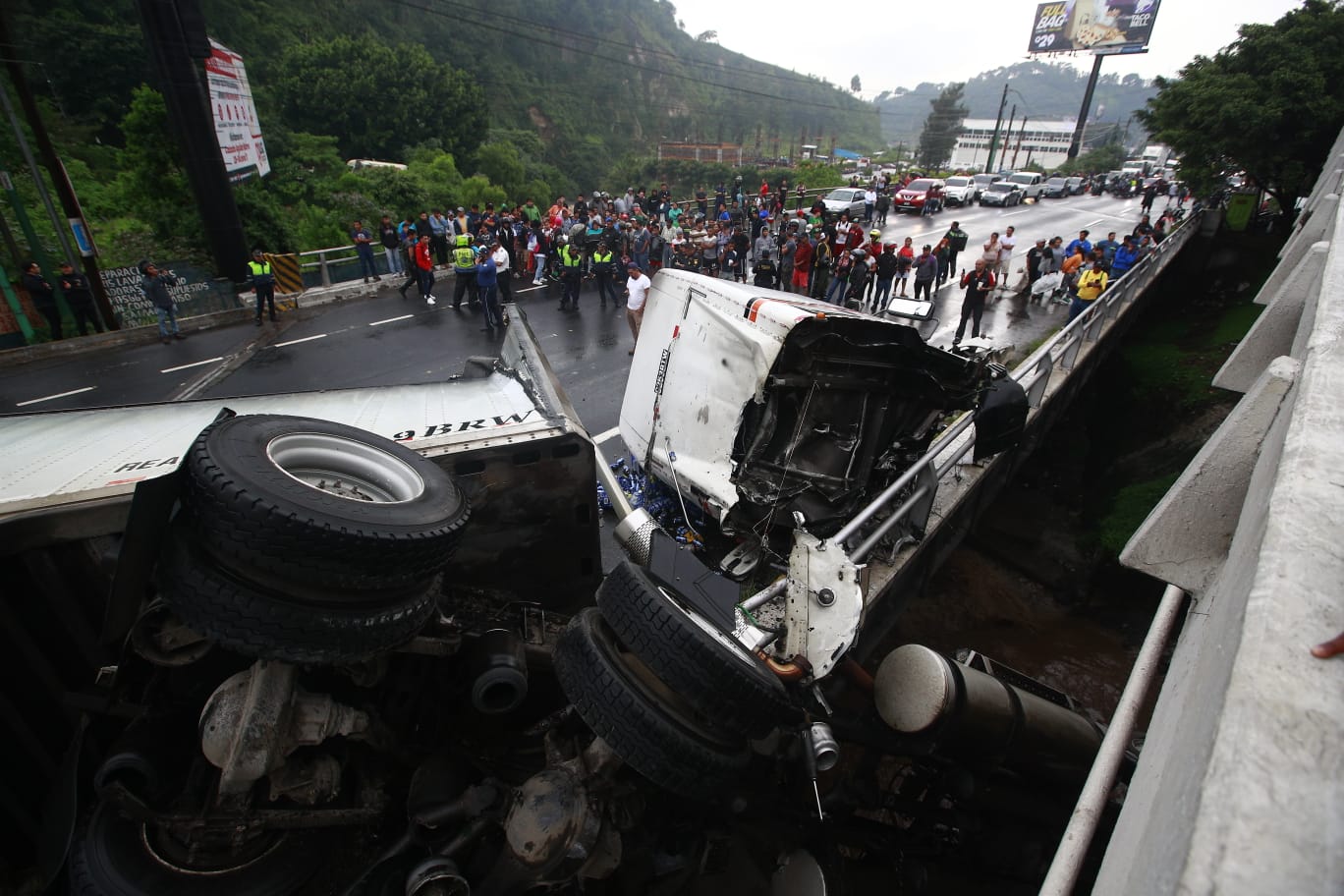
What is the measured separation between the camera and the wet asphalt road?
9.93 metres

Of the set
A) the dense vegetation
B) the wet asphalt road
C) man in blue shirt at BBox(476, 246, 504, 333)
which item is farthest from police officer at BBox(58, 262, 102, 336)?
man in blue shirt at BBox(476, 246, 504, 333)

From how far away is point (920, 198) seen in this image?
30016 mm

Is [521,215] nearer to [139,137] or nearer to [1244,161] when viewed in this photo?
[139,137]

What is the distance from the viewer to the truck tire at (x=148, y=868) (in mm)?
2414

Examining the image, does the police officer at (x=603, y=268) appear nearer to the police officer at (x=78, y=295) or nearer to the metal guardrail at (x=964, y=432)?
the metal guardrail at (x=964, y=432)

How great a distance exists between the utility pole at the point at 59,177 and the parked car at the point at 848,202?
23219mm

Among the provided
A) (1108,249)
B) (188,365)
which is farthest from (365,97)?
(1108,249)

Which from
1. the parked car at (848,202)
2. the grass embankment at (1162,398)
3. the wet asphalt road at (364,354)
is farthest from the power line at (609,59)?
the grass embankment at (1162,398)

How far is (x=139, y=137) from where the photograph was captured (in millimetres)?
15336

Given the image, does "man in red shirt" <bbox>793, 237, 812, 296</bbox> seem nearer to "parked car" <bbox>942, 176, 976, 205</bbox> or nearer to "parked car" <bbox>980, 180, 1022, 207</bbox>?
"parked car" <bbox>942, 176, 976, 205</bbox>

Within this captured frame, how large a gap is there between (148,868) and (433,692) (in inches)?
47.8

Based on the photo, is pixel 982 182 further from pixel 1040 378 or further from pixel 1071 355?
pixel 1040 378

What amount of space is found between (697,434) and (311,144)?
111 ft

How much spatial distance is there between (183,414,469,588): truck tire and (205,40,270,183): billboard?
16.0m
